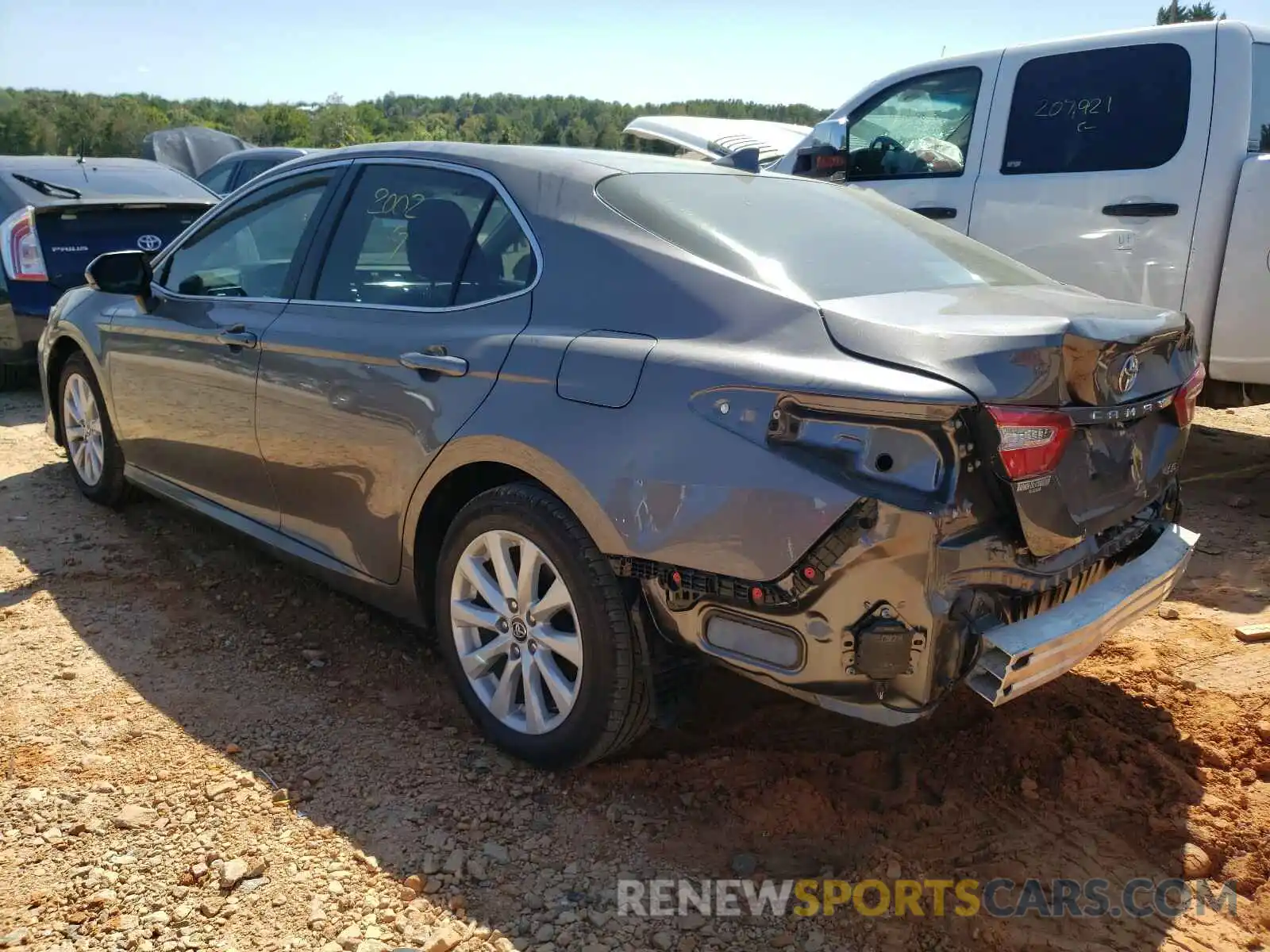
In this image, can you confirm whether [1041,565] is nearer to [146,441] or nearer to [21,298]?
[146,441]

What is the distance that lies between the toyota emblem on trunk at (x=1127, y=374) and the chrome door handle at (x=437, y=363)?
1.67 metres

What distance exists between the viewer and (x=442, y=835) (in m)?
2.70

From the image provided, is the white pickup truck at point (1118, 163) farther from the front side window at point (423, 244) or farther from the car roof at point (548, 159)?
the front side window at point (423, 244)

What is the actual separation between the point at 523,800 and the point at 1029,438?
1601 mm

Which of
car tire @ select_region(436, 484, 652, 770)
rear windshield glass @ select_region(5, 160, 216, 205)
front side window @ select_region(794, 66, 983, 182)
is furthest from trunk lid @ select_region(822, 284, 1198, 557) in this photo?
rear windshield glass @ select_region(5, 160, 216, 205)

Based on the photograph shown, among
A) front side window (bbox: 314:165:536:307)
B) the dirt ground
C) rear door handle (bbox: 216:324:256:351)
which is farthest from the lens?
rear door handle (bbox: 216:324:256:351)

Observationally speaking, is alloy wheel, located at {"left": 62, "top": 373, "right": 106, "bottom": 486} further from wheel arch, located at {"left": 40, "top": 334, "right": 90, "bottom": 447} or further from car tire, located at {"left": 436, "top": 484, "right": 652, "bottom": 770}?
car tire, located at {"left": 436, "top": 484, "right": 652, "bottom": 770}

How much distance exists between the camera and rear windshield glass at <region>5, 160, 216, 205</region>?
7590mm

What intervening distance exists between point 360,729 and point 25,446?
4.26 m

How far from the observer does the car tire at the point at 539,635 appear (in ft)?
8.71

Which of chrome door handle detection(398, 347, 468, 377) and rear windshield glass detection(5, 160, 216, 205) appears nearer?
chrome door handle detection(398, 347, 468, 377)

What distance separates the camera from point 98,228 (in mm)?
7168

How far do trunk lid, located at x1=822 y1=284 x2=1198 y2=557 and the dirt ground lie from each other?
806mm

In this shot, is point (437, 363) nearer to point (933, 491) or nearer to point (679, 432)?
point (679, 432)
